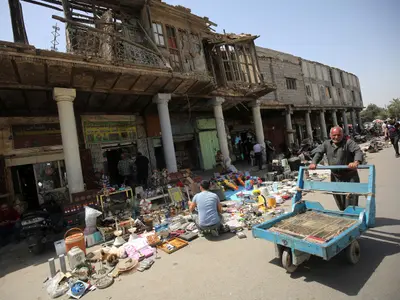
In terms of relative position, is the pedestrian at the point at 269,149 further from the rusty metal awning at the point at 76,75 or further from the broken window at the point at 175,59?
the broken window at the point at 175,59

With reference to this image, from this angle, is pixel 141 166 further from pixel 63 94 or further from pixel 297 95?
pixel 297 95

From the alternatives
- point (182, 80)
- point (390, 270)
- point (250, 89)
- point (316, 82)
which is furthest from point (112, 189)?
point (316, 82)

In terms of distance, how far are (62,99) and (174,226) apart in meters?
5.61

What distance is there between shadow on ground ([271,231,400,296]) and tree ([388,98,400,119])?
6714 centimetres

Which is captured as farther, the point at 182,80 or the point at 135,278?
the point at 182,80

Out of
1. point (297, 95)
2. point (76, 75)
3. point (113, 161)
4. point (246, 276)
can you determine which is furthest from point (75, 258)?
point (297, 95)

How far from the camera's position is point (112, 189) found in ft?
23.9

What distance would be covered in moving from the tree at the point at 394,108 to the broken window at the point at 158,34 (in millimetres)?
65028

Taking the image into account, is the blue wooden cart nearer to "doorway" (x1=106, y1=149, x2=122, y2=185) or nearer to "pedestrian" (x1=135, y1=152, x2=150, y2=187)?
"pedestrian" (x1=135, y1=152, x2=150, y2=187)

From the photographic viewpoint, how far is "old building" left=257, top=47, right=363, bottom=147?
18688mm

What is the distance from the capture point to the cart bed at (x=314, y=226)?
3090 mm

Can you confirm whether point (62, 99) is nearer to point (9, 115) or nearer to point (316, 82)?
point (9, 115)

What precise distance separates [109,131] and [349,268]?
35.8 feet

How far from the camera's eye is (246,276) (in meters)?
3.23
